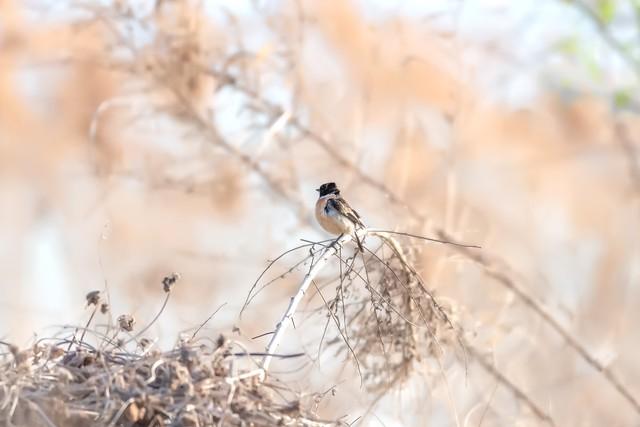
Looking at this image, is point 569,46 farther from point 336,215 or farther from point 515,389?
point 336,215

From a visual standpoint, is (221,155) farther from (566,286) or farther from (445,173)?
(566,286)

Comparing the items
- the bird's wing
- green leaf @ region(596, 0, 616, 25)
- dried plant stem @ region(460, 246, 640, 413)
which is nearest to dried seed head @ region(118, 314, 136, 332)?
the bird's wing

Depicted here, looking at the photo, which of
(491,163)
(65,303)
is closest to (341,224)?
(65,303)

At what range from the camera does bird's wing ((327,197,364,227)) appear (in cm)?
466

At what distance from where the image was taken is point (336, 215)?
4.72 m

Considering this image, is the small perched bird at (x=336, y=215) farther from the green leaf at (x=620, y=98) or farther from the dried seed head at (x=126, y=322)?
the green leaf at (x=620, y=98)

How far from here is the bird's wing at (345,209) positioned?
4656 mm

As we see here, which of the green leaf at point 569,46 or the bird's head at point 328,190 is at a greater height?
the green leaf at point 569,46

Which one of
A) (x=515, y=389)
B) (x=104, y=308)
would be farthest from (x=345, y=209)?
(x=515, y=389)

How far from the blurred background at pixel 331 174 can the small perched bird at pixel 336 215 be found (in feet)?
1.72

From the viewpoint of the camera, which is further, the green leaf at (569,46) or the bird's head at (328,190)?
the green leaf at (569,46)

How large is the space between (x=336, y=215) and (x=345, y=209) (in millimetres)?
50

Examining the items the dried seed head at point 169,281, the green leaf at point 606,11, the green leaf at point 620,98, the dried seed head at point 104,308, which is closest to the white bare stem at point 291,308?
the dried seed head at point 169,281

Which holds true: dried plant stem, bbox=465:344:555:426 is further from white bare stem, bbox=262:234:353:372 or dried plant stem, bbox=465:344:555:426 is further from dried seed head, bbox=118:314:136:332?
dried seed head, bbox=118:314:136:332
